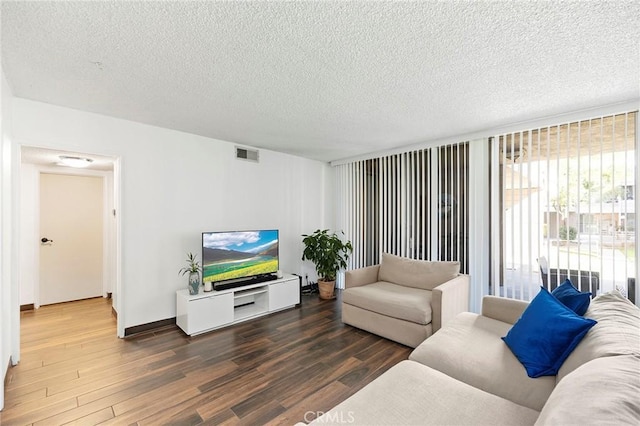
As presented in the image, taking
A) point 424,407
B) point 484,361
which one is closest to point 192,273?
point 424,407

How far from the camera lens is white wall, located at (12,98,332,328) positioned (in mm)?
2783

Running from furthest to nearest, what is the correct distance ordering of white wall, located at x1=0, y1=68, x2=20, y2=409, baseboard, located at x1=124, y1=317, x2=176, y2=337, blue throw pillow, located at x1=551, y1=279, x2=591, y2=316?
baseboard, located at x1=124, y1=317, x2=176, y2=337 → white wall, located at x1=0, y1=68, x2=20, y2=409 → blue throw pillow, located at x1=551, y1=279, x2=591, y2=316

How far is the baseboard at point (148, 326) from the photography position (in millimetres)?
3094

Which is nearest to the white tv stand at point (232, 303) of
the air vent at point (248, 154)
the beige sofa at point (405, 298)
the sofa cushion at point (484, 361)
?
the beige sofa at point (405, 298)

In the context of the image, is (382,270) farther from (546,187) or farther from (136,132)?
(136,132)

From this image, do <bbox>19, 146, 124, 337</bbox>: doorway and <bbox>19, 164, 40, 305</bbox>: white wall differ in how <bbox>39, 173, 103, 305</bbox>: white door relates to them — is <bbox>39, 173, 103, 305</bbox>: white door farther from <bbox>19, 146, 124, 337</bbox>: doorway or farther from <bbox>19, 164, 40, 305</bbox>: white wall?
<bbox>19, 164, 40, 305</bbox>: white wall

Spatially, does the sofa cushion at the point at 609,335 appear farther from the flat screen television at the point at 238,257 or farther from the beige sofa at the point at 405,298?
the flat screen television at the point at 238,257

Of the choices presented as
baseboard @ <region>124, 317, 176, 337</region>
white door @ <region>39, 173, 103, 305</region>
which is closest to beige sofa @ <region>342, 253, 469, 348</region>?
baseboard @ <region>124, 317, 176, 337</region>

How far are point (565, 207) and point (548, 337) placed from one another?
209 cm

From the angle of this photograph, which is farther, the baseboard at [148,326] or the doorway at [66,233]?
the doorway at [66,233]

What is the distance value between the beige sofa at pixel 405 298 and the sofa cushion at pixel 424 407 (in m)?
1.33

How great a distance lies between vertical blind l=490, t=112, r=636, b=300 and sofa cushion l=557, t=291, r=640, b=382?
146 cm

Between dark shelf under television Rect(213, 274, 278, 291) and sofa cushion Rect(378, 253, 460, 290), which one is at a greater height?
sofa cushion Rect(378, 253, 460, 290)

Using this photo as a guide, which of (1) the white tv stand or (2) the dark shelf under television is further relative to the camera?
(2) the dark shelf under television
